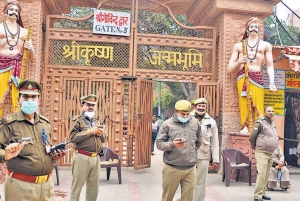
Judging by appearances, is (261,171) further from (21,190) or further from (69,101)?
(69,101)

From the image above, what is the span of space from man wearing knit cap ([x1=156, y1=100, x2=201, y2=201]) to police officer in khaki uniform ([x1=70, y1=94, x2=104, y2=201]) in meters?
0.84

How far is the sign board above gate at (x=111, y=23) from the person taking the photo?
754 centimetres

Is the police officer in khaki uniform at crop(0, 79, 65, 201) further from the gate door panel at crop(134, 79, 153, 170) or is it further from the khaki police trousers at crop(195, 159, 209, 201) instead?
the gate door panel at crop(134, 79, 153, 170)

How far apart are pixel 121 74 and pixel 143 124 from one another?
1288mm

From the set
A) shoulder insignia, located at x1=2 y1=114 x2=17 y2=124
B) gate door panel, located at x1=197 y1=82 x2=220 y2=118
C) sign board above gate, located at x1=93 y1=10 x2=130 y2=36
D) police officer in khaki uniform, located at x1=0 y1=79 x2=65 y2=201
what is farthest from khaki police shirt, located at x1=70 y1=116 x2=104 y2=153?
gate door panel, located at x1=197 y1=82 x2=220 y2=118

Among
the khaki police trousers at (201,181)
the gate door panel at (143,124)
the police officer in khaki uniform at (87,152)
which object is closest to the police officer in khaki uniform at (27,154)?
the police officer in khaki uniform at (87,152)

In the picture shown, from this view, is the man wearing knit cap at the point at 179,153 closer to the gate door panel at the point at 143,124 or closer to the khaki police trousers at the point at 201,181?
the khaki police trousers at the point at 201,181

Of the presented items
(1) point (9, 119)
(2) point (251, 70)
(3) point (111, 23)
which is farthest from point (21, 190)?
(2) point (251, 70)

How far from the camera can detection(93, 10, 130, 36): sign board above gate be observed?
754 cm

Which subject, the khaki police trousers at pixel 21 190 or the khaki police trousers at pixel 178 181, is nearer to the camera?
the khaki police trousers at pixel 21 190

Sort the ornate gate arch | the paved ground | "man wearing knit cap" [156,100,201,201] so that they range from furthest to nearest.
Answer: the ornate gate arch < the paved ground < "man wearing knit cap" [156,100,201,201]

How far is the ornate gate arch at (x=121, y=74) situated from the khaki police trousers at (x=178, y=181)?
341cm

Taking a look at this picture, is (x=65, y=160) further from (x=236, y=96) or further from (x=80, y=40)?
(x=236, y=96)

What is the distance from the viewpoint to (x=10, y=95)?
6391mm
